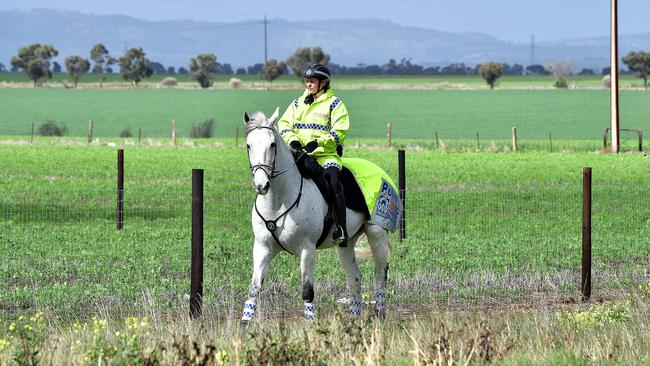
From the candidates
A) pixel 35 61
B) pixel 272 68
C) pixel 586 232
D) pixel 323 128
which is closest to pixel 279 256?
pixel 586 232

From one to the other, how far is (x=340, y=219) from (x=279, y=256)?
6.12 m

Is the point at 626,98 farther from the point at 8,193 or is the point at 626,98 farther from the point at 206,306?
the point at 206,306

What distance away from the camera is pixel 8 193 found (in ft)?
93.2

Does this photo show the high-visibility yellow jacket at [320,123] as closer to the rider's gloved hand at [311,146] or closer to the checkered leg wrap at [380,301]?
the rider's gloved hand at [311,146]

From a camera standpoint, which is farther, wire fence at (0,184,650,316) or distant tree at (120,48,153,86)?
distant tree at (120,48,153,86)

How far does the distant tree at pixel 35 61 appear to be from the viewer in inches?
6906

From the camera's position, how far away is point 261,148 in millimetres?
10336

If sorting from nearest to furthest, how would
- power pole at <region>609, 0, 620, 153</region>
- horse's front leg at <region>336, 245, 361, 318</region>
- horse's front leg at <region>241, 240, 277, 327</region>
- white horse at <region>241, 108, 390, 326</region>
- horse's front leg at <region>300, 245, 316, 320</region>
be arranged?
white horse at <region>241, 108, 390, 326</region> < horse's front leg at <region>241, 240, 277, 327</region> < horse's front leg at <region>300, 245, 316, 320</region> < horse's front leg at <region>336, 245, 361, 318</region> < power pole at <region>609, 0, 620, 153</region>

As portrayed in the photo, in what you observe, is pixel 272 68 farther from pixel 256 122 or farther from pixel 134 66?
pixel 256 122

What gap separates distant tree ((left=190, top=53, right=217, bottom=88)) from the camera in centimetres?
17412

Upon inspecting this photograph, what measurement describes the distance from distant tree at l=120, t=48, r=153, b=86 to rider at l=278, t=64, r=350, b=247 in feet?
570

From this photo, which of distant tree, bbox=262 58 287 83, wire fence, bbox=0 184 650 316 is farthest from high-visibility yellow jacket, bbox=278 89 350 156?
distant tree, bbox=262 58 287 83

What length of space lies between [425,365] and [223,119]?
3404 inches

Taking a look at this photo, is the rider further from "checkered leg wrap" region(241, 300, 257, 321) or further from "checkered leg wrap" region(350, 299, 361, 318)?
"checkered leg wrap" region(241, 300, 257, 321)
